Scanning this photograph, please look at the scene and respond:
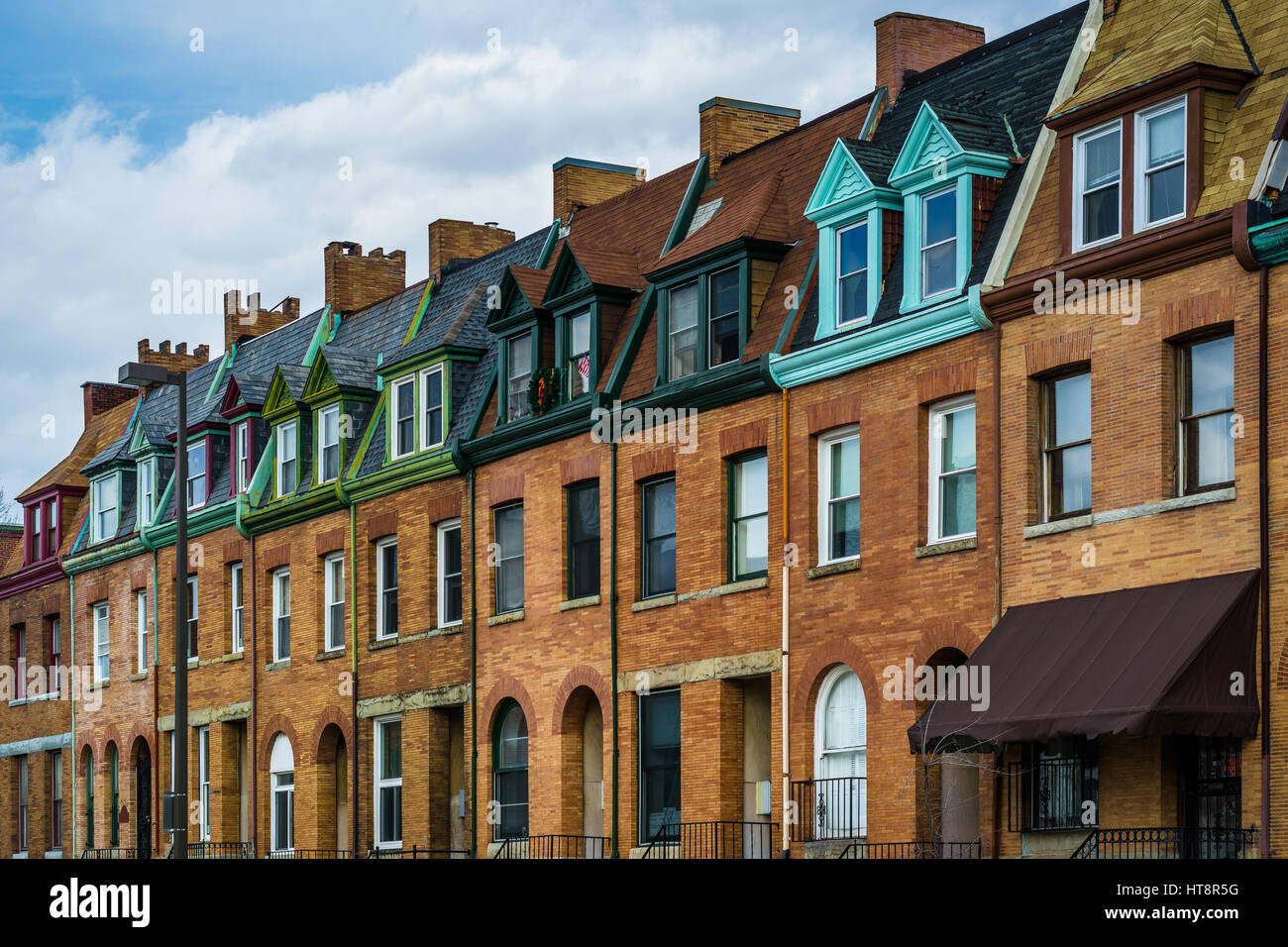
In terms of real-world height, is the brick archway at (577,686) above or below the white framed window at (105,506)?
below

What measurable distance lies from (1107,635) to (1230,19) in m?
7.78

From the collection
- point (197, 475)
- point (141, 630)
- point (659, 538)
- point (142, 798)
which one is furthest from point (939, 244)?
point (142, 798)

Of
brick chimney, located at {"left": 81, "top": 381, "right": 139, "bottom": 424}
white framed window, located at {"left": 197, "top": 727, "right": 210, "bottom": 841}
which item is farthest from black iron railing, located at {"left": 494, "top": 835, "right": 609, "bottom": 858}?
brick chimney, located at {"left": 81, "top": 381, "right": 139, "bottom": 424}

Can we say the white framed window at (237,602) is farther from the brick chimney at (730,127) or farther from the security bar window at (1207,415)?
the security bar window at (1207,415)

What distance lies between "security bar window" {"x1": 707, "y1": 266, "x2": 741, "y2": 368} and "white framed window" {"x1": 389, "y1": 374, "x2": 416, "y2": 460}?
922cm

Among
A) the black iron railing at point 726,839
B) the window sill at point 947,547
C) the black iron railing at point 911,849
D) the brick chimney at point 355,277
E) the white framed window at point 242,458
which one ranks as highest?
the brick chimney at point 355,277

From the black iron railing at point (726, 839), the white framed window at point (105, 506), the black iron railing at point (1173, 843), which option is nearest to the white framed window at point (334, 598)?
the white framed window at point (105, 506)

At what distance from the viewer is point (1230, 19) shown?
25.1 m

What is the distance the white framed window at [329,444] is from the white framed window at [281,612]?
2461 millimetres

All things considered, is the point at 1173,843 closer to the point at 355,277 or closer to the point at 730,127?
the point at 730,127

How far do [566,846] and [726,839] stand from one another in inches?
166

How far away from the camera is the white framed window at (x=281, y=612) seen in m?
42.6
